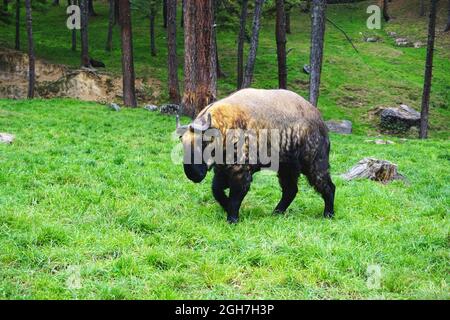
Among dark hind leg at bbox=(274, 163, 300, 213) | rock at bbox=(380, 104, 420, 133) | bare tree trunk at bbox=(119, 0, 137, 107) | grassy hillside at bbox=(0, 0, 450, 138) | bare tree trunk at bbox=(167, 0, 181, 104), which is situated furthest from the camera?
grassy hillside at bbox=(0, 0, 450, 138)

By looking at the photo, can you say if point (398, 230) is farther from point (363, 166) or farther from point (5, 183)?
point (5, 183)

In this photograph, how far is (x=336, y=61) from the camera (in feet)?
133

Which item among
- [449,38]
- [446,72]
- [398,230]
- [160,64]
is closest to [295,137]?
[398,230]

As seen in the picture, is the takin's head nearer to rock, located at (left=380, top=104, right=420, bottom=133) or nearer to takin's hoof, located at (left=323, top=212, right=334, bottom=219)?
takin's hoof, located at (left=323, top=212, right=334, bottom=219)

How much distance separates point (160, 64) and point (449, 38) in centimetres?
2751

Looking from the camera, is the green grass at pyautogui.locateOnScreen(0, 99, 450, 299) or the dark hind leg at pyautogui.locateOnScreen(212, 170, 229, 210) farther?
the dark hind leg at pyautogui.locateOnScreen(212, 170, 229, 210)

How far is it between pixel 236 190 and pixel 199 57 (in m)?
12.6

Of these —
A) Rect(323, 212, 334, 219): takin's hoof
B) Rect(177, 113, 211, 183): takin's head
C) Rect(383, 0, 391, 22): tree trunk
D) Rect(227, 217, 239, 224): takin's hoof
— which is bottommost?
Rect(323, 212, 334, 219): takin's hoof

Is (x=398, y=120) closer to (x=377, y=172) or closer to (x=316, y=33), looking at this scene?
(x=316, y=33)

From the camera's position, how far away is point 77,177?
1013 centimetres

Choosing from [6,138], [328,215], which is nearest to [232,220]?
[328,215]

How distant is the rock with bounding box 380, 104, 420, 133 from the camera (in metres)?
29.1

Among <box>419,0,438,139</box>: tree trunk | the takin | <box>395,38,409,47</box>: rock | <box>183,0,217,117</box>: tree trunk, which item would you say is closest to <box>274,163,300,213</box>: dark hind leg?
the takin

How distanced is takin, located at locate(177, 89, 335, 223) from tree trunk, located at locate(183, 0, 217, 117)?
1146cm
